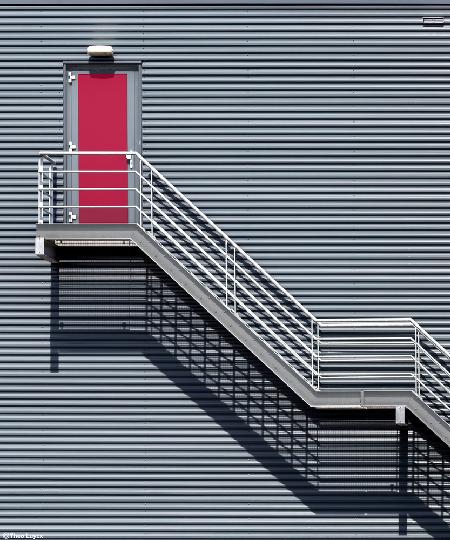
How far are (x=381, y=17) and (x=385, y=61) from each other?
0.74 metres

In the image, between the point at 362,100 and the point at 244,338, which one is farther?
the point at 362,100

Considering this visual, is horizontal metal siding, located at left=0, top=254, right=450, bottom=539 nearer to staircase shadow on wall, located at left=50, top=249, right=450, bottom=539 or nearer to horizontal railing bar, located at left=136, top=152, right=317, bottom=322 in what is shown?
staircase shadow on wall, located at left=50, top=249, right=450, bottom=539

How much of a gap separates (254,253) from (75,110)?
12.6 feet

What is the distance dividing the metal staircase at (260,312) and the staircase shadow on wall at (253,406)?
488mm

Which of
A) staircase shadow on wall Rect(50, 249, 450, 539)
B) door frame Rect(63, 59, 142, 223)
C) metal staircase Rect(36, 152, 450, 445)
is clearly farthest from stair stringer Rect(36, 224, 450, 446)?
door frame Rect(63, 59, 142, 223)

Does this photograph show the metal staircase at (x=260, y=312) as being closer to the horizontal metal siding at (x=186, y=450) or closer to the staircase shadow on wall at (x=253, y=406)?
the staircase shadow on wall at (x=253, y=406)

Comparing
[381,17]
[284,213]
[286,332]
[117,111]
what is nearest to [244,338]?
[286,332]

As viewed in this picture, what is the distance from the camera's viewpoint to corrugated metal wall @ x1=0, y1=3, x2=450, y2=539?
51.1 feet

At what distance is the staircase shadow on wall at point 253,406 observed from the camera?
15.6 metres

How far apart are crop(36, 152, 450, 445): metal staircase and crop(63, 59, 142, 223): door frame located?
4 cm

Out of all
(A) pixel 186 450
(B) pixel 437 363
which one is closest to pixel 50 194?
(A) pixel 186 450

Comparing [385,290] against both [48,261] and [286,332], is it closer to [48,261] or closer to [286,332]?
[286,332]

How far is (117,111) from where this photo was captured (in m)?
16.2

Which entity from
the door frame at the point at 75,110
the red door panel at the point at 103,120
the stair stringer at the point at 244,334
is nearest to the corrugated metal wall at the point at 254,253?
the door frame at the point at 75,110
